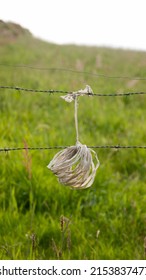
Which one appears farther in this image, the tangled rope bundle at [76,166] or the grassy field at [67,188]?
the grassy field at [67,188]

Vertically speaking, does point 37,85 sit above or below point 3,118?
above

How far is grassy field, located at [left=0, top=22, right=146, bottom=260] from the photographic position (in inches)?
130

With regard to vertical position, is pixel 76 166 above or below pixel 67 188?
above

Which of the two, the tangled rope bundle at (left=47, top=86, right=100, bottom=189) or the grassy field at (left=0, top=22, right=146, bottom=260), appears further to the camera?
the grassy field at (left=0, top=22, right=146, bottom=260)

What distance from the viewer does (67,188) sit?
386 centimetres

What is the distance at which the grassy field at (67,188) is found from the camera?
3.30 metres

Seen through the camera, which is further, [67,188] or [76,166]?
[67,188]

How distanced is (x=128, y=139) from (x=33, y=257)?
8.65 feet

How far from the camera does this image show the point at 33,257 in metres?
2.96

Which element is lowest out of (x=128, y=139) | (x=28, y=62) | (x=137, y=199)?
(x=137, y=199)

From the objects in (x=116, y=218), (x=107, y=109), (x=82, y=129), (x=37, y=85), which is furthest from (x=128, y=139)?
(x=37, y=85)

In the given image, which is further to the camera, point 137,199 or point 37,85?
point 37,85
